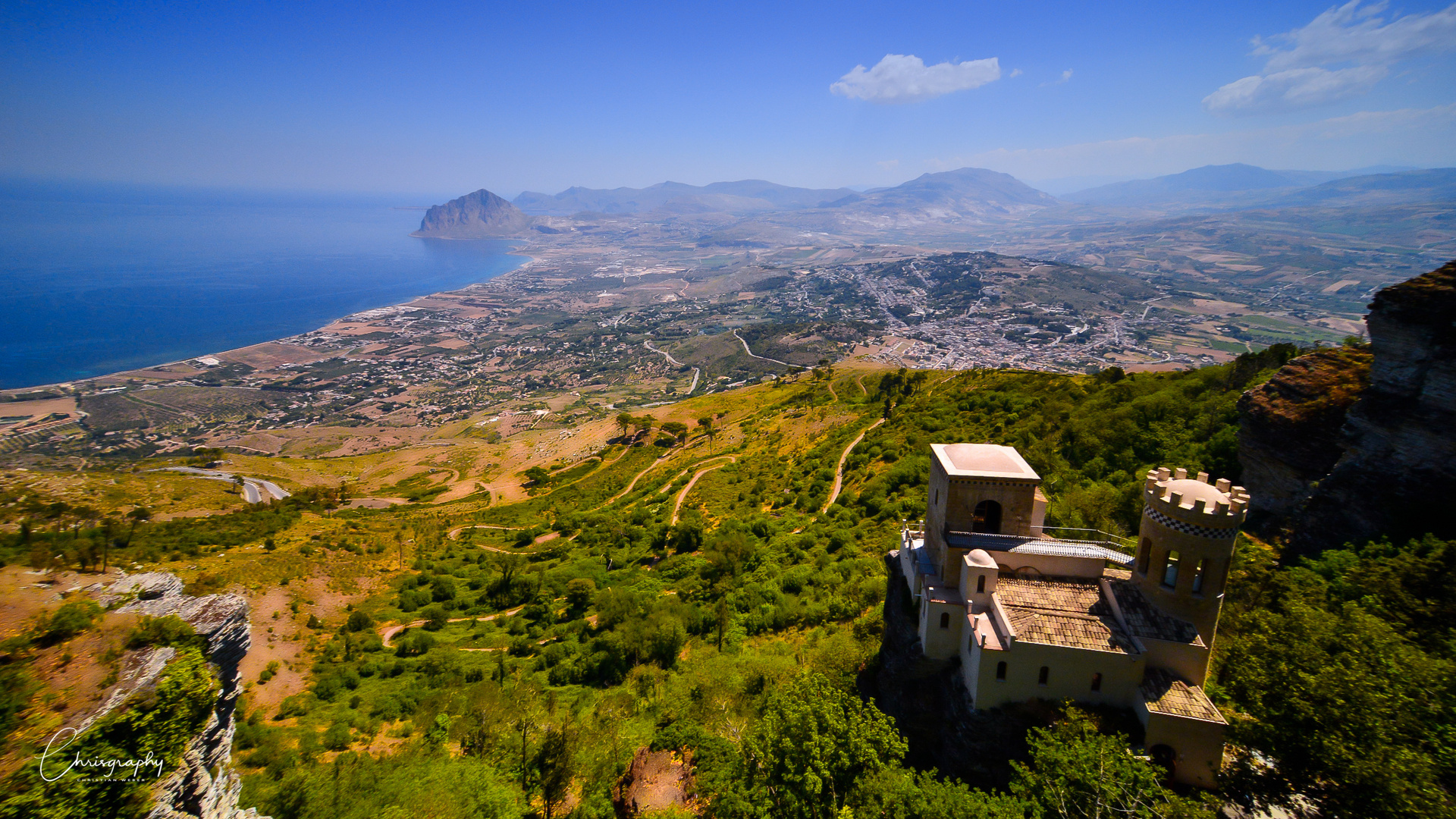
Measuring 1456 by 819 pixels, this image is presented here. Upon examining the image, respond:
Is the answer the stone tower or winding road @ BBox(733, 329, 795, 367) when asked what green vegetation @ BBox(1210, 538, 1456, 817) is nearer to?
the stone tower

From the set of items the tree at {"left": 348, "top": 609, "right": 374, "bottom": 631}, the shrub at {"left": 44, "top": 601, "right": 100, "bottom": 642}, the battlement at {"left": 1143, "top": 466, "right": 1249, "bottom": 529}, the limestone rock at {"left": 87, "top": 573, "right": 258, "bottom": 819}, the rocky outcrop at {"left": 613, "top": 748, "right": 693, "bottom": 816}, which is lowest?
the tree at {"left": 348, "top": 609, "right": 374, "bottom": 631}

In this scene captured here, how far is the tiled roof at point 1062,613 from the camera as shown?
14031 millimetres

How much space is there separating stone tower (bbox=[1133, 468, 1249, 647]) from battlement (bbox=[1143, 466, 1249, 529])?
0.01m

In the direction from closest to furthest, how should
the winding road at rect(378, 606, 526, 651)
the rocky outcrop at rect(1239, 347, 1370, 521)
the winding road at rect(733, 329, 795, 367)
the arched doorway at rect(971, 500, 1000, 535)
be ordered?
the arched doorway at rect(971, 500, 1000, 535)
the rocky outcrop at rect(1239, 347, 1370, 521)
the winding road at rect(378, 606, 526, 651)
the winding road at rect(733, 329, 795, 367)

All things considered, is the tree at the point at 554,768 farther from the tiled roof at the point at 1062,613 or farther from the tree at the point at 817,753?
the tiled roof at the point at 1062,613

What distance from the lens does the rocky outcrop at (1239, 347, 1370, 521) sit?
23219 mm

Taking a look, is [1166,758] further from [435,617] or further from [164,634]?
[435,617]

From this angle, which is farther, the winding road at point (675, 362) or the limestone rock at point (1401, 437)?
the winding road at point (675, 362)

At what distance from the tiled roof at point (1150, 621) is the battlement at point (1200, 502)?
2.60 m

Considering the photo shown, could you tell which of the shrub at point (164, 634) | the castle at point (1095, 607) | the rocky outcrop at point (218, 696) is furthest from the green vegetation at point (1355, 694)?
the shrub at point (164, 634)

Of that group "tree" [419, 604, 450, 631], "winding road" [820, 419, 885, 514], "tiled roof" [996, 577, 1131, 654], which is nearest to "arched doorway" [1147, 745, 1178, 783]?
"tiled roof" [996, 577, 1131, 654]

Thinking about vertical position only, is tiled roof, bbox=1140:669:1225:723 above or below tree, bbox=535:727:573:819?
above

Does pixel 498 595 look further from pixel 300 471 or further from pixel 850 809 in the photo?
pixel 300 471

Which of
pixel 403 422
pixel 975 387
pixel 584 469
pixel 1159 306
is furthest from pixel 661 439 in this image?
pixel 1159 306
